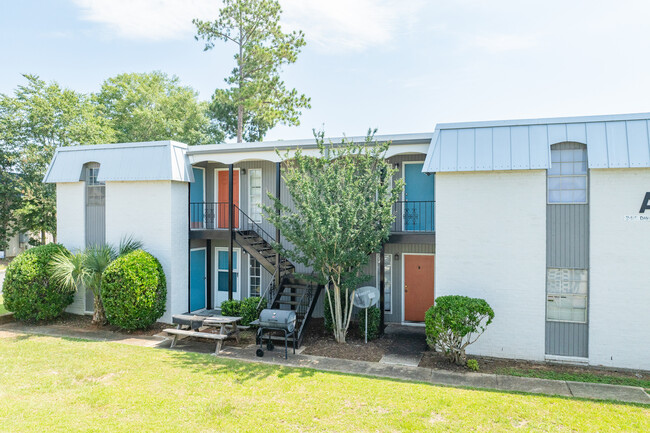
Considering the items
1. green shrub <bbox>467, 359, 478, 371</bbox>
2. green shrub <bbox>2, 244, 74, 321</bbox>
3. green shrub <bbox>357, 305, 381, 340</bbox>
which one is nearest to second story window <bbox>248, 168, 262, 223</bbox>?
green shrub <bbox>357, 305, 381, 340</bbox>

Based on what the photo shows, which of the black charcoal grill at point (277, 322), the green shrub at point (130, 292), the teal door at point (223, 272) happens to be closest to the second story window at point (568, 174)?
the black charcoal grill at point (277, 322)

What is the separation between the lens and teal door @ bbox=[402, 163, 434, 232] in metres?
12.7

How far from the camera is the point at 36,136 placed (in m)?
29.0

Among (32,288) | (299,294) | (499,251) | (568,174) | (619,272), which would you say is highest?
(568,174)

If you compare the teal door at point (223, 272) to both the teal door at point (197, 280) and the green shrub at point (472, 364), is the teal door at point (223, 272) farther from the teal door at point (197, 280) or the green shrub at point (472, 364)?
the green shrub at point (472, 364)

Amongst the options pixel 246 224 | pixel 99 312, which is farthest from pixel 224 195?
pixel 99 312

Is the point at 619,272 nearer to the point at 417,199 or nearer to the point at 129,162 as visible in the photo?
the point at 417,199

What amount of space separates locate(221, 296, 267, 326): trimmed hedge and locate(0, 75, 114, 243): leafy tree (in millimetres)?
→ 22386

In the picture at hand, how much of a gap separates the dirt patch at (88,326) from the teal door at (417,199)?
7.94 meters

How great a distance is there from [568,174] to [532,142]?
109cm

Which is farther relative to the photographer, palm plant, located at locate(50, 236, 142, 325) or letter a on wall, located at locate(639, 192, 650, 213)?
palm plant, located at locate(50, 236, 142, 325)

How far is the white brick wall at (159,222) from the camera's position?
1302cm

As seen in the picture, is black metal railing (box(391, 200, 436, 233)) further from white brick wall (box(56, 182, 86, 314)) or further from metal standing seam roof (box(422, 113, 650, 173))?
white brick wall (box(56, 182, 86, 314))

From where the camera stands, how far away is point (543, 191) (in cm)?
981
